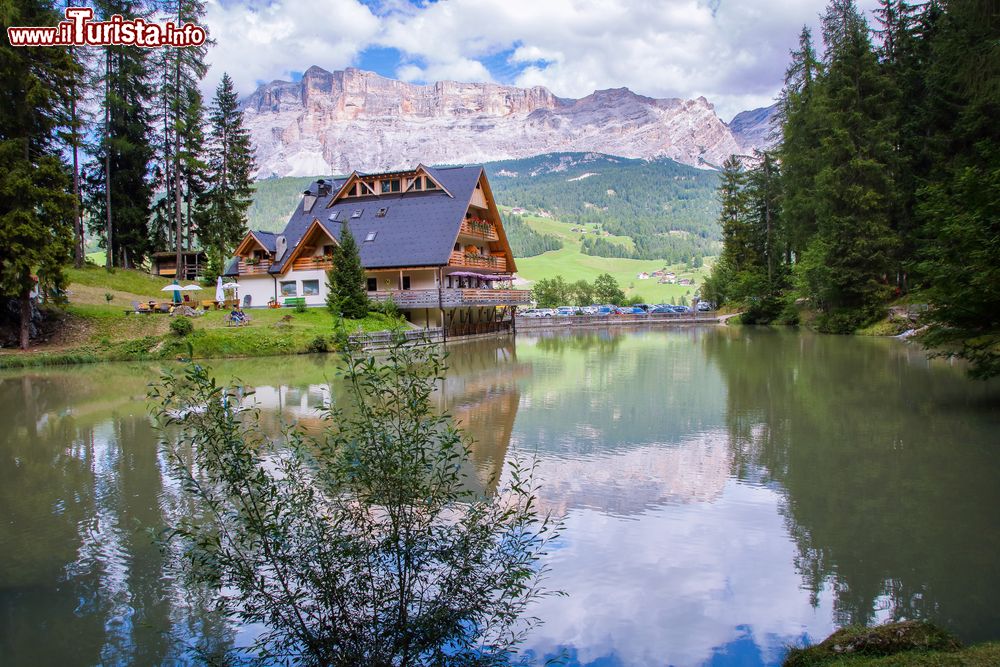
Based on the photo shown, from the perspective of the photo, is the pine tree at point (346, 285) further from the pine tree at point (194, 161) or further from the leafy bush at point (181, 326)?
the pine tree at point (194, 161)

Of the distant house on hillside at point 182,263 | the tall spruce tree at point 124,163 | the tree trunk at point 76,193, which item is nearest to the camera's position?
the tree trunk at point 76,193

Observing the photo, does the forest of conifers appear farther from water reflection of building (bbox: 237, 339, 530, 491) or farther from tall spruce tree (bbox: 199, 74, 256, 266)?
tall spruce tree (bbox: 199, 74, 256, 266)

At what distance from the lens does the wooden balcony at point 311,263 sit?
41594 mm

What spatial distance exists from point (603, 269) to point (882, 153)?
121417mm

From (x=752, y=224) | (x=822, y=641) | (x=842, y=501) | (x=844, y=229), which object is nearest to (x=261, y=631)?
(x=822, y=641)

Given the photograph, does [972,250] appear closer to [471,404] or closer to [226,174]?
[471,404]

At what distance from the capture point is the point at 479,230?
45500 mm

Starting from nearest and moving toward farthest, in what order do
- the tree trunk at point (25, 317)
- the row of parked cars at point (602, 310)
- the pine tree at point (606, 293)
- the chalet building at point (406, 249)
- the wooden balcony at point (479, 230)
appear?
the tree trunk at point (25, 317) → the chalet building at point (406, 249) → the wooden balcony at point (479, 230) → the row of parked cars at point (602, 310) → the pine tree at point (606, 293)

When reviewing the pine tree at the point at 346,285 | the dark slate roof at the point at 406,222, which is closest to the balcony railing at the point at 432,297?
the dark slate roof at the point at 406,222

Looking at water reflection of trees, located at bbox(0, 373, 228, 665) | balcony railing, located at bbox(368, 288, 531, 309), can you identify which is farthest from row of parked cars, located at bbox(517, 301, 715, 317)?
water reflection of trees, located at bbox(0, 373, 228, 665)

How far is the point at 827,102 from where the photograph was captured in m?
37.7

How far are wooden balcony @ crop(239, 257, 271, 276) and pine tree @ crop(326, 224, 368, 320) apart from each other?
29.2 ft

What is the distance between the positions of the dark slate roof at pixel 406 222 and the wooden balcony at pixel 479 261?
141 centimetres

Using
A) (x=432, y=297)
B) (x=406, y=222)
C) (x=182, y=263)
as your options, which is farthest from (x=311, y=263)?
(x=182, y=263)
